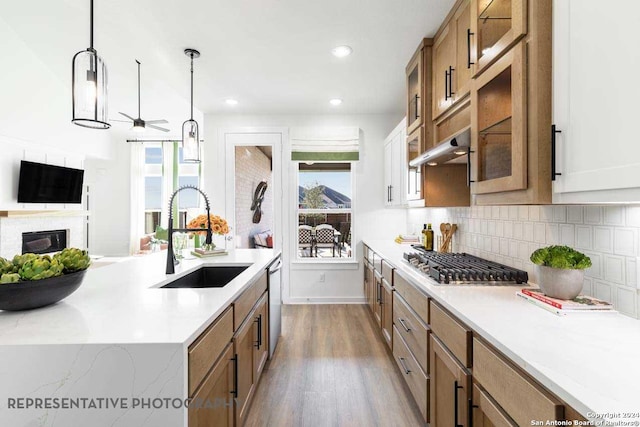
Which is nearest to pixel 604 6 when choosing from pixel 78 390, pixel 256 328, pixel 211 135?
pixel 78 390

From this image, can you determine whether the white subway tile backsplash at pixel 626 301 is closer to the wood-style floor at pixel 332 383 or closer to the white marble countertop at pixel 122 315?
the wood-style floor at pixel 332 383

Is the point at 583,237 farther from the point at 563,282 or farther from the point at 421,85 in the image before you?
the point at 421,85

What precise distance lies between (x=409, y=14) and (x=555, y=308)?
2034 millimetres

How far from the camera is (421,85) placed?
8.46ft

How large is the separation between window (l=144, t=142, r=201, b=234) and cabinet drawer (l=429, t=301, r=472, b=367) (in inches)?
241

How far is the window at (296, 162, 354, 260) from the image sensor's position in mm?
4531

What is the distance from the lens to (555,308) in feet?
4.08

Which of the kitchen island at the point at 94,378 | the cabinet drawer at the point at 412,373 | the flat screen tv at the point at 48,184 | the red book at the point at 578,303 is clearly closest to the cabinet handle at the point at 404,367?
the cabinet drawer at the point at 412,373

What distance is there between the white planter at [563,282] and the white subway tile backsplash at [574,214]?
320 millimetres

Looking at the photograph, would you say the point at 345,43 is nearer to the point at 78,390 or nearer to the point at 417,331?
the point at 417,331

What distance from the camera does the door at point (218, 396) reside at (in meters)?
1.08

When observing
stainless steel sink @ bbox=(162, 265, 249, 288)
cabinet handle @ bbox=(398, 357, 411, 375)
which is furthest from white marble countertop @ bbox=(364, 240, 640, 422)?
stainless steel sink @ bbox=(162, 265, 249, 288)

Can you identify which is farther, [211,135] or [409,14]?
[211,135]

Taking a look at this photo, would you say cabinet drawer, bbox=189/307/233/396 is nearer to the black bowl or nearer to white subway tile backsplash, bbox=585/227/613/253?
the black bowl
